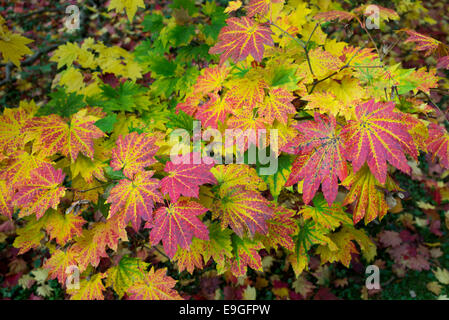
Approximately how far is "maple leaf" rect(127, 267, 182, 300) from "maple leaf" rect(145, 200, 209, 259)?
0.36 meters

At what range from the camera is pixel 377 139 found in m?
1.02

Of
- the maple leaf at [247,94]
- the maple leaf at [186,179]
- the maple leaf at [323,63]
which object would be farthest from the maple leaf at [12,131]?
the maple leaf at [323,63]

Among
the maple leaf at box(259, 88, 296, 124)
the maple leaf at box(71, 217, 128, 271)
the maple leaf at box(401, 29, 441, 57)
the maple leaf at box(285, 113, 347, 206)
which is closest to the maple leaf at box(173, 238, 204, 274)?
the maple leaf at box(71, 217, 128, 271)

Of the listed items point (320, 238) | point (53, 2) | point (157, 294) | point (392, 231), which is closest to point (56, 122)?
point (157, 294)

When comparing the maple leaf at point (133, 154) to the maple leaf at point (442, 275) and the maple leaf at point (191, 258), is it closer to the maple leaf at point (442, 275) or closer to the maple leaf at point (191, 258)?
the maple leaf at point (191, 258)

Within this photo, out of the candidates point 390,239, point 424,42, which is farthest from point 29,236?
point 390,239

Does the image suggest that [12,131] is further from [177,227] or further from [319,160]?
[319,160]

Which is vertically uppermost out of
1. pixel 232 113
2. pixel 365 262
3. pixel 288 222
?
pixel 232 113

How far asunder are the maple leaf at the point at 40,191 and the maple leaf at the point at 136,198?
236 millimetres

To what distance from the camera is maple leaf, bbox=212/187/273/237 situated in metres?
1.17

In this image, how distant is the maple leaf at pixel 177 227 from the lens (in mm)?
1091

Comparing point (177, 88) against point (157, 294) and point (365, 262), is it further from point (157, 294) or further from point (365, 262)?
point (365, 262)

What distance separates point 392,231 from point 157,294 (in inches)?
97.3

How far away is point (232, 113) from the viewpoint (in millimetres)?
1298
